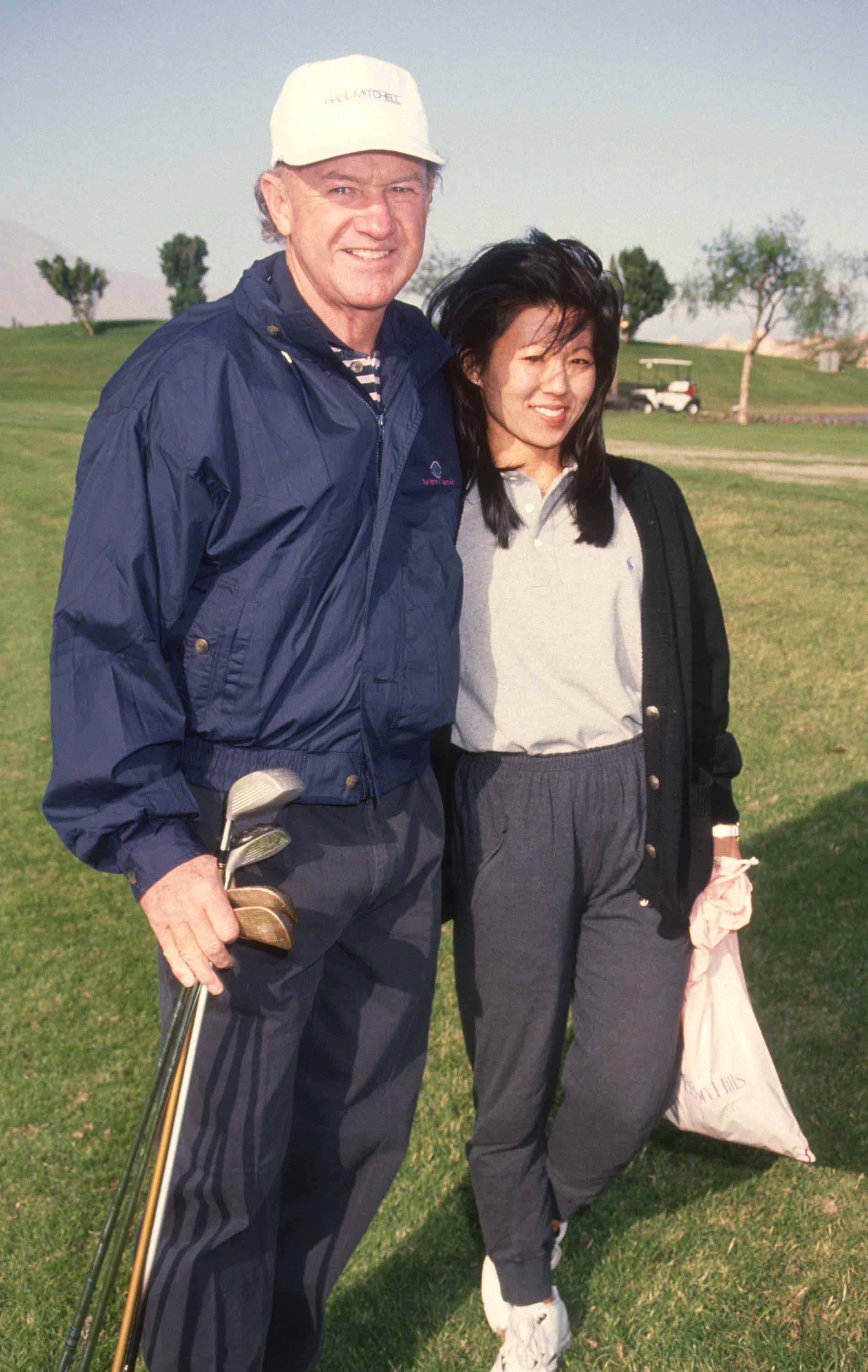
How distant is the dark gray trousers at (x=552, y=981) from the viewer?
→ 2740mm

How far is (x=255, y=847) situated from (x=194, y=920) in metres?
0.16

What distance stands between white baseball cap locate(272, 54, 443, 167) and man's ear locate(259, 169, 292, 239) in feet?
0.18

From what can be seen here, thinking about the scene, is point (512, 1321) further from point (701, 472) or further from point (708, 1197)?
point (701, 472)

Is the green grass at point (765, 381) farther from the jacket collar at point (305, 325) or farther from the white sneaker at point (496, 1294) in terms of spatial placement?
the jacket collar at point (305, 325)

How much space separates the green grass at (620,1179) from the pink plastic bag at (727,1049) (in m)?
0.48

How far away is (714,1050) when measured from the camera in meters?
2.91

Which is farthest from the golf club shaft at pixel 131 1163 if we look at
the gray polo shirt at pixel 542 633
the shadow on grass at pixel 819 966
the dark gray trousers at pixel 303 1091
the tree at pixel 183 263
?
the tree at pixel 183 263

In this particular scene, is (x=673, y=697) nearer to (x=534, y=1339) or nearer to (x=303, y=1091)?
(x=303, y=1091)

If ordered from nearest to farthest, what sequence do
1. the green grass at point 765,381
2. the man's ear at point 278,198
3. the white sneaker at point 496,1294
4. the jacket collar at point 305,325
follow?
the jacket collar at point 305,325
the man's ear at point 278,198
the white sneaker at point 496,1294
the green grass at point 765,381

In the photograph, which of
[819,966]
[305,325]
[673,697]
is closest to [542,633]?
[673,697]

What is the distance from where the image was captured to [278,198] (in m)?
2.37

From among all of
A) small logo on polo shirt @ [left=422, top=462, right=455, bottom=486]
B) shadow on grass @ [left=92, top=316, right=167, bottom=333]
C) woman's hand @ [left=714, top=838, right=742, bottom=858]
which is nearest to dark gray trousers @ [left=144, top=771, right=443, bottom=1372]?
small logo on polo shirt @ [left=422, top=462, right=455, bottom=486]

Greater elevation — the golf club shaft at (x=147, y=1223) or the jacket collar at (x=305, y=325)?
the jacket collar at (x=305, y=325)

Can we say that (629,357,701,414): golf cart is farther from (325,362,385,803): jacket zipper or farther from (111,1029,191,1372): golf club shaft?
(111,1029,191,1372): golf club shaft
